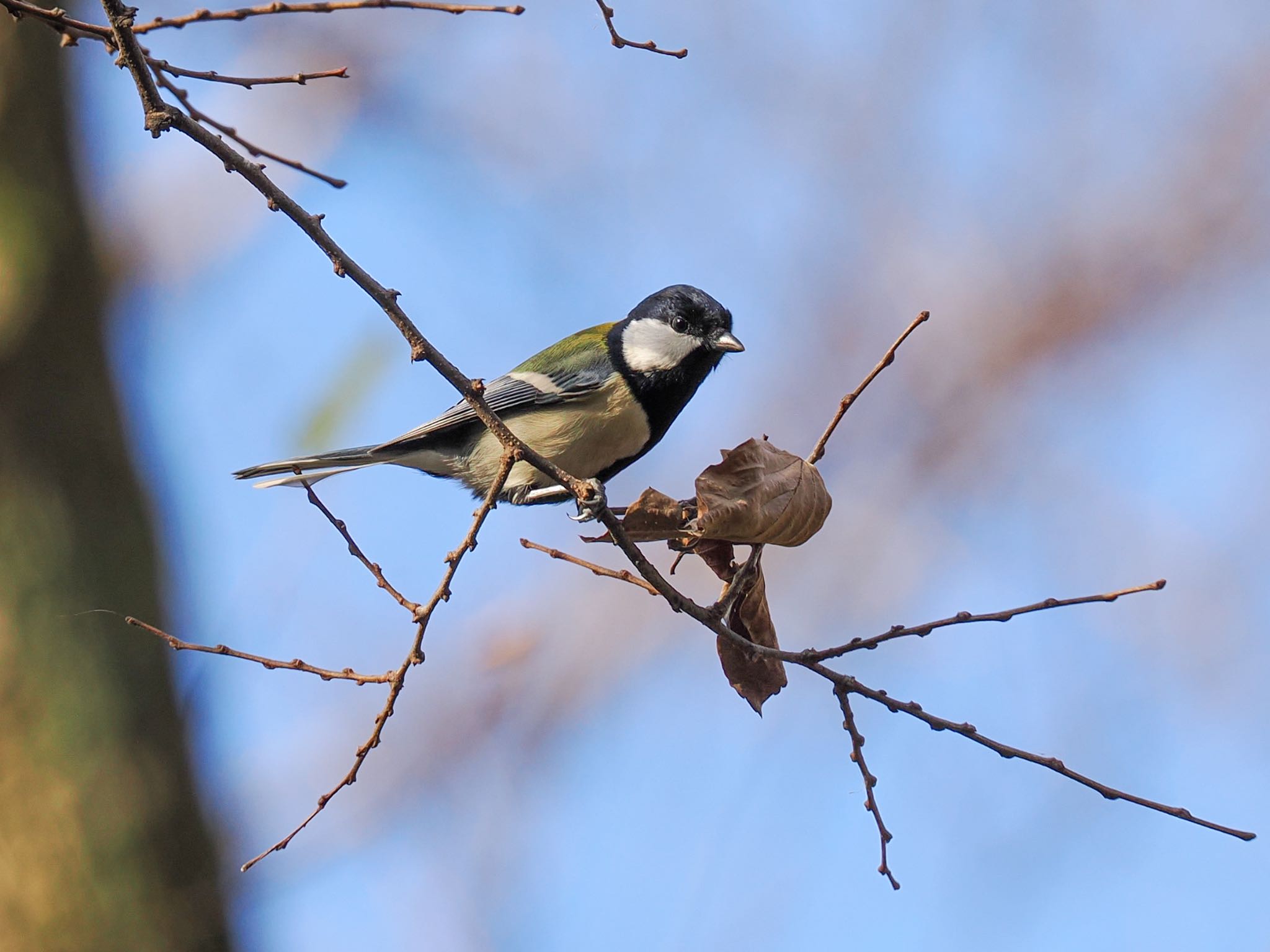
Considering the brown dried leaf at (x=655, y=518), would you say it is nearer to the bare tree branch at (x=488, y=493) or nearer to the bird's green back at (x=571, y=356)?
the bare tree branch at (x=488, y=493)

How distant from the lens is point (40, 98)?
5656 millimetres

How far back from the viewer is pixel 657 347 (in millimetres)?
4238

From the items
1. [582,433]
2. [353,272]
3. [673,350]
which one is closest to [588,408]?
[582,433]

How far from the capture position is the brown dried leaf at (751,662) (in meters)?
2.43

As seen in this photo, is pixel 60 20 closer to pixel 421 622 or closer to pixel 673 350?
pixel 421 622

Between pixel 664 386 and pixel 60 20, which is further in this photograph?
pixel 664 386

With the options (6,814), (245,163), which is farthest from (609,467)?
(6,814)

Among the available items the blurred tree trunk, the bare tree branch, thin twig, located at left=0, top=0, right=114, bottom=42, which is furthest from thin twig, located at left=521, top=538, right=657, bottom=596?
the blurred tree trunk

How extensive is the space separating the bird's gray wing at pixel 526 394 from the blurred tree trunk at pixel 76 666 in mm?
1736

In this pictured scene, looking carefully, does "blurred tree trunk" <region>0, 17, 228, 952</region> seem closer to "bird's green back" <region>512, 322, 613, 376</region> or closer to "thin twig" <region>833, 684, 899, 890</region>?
"bird's green back" <region>512, 322, 613, 376</region>

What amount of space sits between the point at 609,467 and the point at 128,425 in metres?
2.59

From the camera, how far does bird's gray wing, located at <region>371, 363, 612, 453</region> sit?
13.1 ft

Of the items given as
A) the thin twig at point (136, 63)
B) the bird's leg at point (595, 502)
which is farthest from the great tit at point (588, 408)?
the thin twig at point (136, 63)

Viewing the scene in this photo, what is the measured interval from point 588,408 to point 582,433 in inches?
4.2
